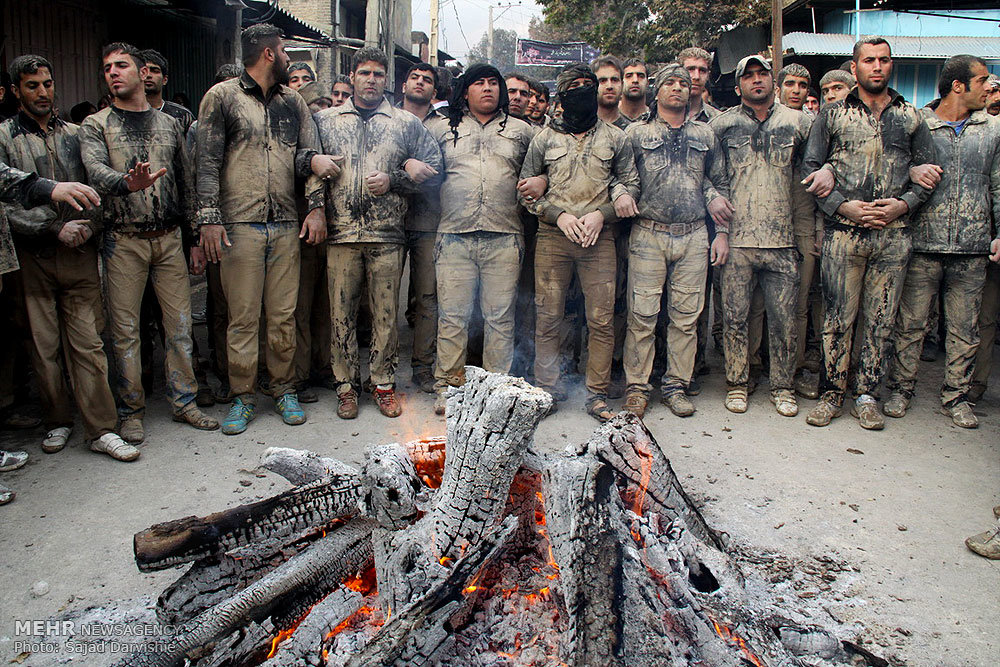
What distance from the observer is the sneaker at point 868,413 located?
16.2 feet

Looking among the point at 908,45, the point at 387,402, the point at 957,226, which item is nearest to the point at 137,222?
the point at 387,402

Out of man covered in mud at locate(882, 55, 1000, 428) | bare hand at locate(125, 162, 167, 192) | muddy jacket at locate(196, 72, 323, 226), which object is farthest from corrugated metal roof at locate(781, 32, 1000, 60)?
bare hand at locate(125, 162, 167, 192)

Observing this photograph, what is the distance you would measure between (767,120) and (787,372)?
1.89 meters

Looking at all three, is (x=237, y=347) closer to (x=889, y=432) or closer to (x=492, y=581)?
(x=492, y=581)

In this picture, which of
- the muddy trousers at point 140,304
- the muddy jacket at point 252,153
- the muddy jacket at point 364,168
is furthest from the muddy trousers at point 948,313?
the muddy trousers at point 140,304

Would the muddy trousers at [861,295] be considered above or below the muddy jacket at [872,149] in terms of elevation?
below

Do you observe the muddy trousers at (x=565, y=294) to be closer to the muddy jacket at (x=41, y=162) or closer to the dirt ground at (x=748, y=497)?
the dirt ground at (x=748, y=497)

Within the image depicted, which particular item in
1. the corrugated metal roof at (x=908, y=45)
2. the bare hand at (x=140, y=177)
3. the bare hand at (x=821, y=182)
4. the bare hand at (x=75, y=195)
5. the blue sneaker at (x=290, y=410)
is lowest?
the blue sneaker at (x=290, y=410)

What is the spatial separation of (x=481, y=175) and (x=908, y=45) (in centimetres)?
1340

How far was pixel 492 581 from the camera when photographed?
2617mm

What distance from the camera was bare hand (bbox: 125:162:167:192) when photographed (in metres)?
4.08

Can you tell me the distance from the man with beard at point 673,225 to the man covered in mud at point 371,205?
1570mm

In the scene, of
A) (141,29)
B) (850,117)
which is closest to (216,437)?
(850,117)

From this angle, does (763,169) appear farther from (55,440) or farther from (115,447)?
(55,440)
